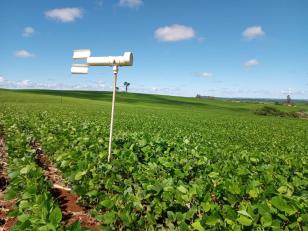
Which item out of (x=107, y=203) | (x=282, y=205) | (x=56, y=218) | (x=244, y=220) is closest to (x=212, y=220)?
(x=244, y=220)

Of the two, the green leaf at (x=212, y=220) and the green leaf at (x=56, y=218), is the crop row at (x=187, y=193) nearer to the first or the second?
the green leaf at (x=212, y=220)

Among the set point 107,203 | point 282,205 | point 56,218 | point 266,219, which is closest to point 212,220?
point 266,219

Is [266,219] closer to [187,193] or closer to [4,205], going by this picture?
[187,193]

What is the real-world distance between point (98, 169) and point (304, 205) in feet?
11.2

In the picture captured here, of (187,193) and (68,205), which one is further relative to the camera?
(68,205)

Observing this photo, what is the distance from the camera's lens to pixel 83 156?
21.0 feet

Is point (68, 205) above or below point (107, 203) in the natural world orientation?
below

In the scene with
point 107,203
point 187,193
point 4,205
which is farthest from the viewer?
point 4,205

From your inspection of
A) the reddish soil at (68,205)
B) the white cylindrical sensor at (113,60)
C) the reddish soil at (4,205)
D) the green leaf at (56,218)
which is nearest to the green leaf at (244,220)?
the green leaf at (56,218)

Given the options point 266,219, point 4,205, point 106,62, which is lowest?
point 4,205

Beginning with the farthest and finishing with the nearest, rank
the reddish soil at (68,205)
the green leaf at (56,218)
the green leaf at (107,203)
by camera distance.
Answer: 1. the reddish soil at (68,205)
2. the green leaf at (107,203)
3. the green leaf at (56,218)

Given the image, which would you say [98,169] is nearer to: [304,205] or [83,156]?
[83,156]

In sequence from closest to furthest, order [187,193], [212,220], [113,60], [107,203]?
[212,220], [107,203], [187,193], [113,60]

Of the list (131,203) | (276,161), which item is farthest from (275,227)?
(276,161)
